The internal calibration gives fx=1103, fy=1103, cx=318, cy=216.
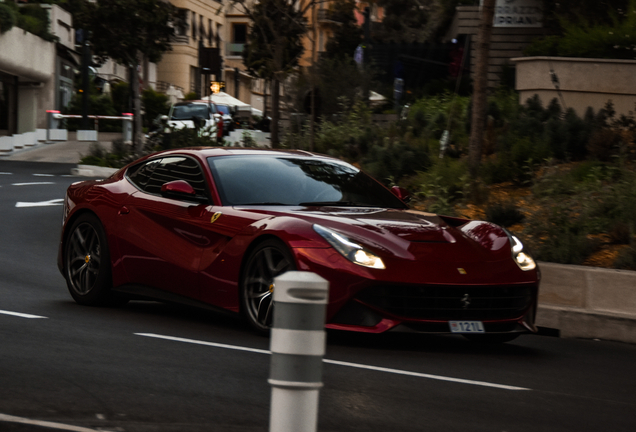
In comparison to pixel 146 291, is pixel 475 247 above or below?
above

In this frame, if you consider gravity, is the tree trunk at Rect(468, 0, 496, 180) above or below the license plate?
above

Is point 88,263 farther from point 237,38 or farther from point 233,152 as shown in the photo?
point 237,38

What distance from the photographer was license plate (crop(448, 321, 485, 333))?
7086 millimetres

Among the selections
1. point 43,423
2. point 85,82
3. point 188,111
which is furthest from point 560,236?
point 85,82

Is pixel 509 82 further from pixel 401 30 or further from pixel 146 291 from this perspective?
pixel 401 30

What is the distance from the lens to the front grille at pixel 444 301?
22.8 ft

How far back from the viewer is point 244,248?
24.9 ft

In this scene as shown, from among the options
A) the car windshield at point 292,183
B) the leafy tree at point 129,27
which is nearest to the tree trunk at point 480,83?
the car windshield at point 292,183

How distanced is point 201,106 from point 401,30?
37767 millimetres

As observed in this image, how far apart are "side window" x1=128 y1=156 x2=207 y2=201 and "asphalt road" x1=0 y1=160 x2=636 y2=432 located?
1.02 metres

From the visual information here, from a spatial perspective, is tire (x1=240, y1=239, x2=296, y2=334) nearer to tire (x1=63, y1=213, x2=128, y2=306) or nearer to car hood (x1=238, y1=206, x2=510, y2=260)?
car hood (x1=238, y1=206, x2=510, y2=260)

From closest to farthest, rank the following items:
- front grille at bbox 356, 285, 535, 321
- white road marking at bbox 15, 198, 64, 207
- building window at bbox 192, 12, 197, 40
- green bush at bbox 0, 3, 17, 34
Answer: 1. front grille at bbox 356, 285, 535, 321
2. white road marking at bbox 15, 198, 64, 207
3. green bush at bbox 0, 3, 17, 34
4. building window at bbox 192, 12, 197, 40

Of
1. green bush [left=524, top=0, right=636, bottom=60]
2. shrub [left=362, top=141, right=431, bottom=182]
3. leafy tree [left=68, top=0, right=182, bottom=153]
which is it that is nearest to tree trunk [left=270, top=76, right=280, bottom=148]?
green bush [left=524, top=0, right=636, bottom=60]

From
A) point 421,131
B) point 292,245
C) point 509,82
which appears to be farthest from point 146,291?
point 509,82
